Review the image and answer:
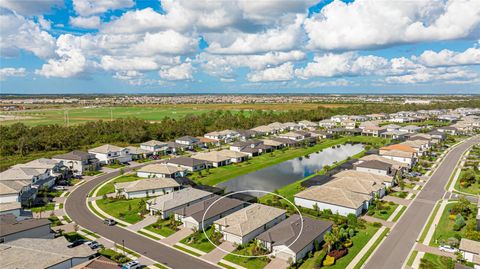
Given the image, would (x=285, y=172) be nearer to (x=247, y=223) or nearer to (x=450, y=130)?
(x=247, y=223)

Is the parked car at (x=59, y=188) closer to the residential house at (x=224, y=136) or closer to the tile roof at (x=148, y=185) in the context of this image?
the tile roof at (x=148, y=185)

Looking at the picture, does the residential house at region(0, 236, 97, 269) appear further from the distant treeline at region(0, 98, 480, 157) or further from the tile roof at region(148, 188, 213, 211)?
the distant treeline at region(0, 98, 480, 157)

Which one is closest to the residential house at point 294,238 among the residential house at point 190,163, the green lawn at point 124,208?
the green lawn at point 124,208

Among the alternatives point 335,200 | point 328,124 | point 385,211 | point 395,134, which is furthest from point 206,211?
point 328,124

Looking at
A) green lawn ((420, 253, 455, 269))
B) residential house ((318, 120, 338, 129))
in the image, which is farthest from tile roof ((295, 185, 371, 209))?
residential house ((318, 120, 338, 129))

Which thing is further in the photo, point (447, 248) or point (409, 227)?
point (409, 227)

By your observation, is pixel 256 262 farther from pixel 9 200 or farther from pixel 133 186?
pixel 9 200
